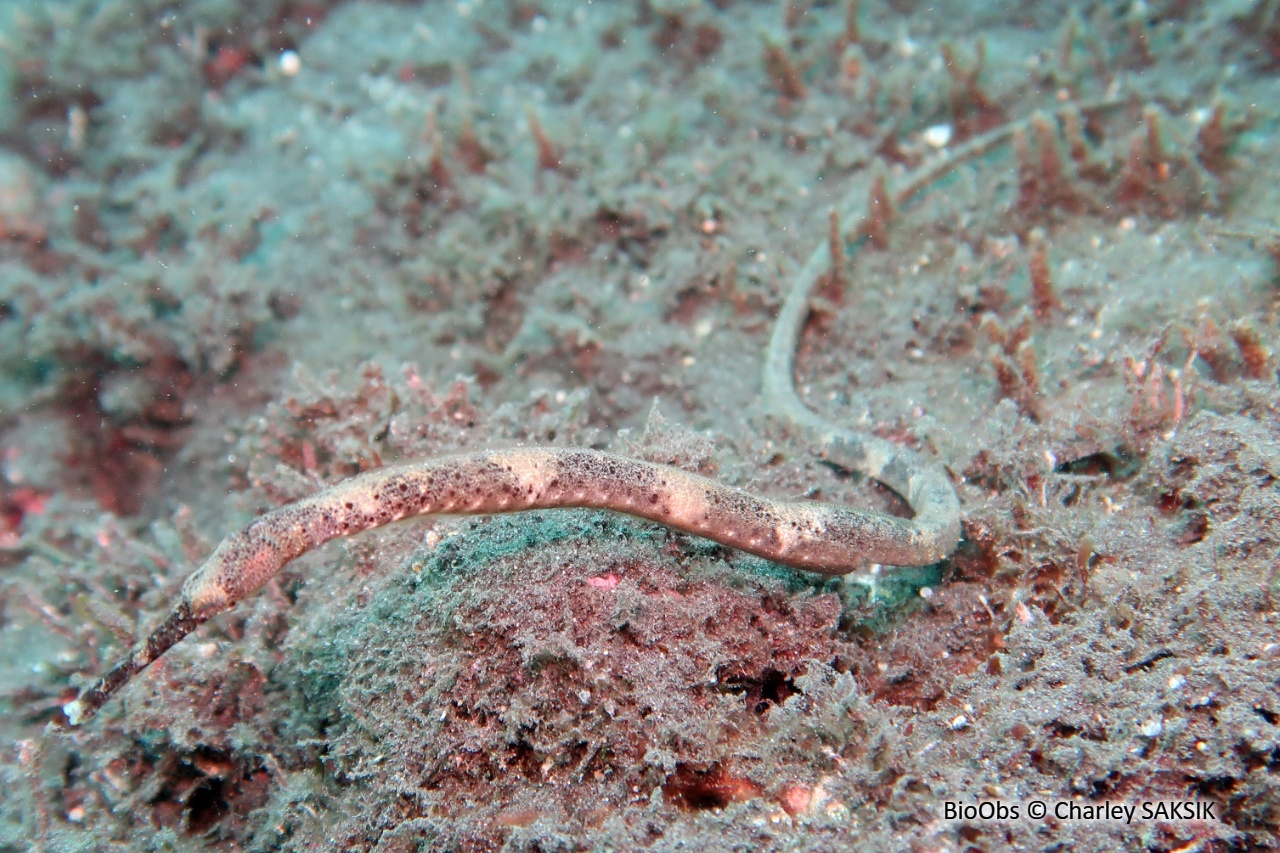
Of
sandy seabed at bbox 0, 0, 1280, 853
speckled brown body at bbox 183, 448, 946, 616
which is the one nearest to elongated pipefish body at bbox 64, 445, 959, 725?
speckled brown body at bbox 183, 448, 946, 616

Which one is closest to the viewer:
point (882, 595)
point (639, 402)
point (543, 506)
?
point (543, 506)

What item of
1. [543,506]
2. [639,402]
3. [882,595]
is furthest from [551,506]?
[639,402]

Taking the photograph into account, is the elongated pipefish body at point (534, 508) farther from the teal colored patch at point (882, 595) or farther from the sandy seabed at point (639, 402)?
the teal colored patch at point (882, 595)

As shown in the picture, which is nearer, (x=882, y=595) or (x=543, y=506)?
(x=543, y=506)

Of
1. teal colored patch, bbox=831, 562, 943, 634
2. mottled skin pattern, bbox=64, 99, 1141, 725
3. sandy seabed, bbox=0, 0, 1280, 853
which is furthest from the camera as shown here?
teal colored patch, bbox=831, 562, 943, 634

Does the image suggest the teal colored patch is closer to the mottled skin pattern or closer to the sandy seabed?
the sandy seabed

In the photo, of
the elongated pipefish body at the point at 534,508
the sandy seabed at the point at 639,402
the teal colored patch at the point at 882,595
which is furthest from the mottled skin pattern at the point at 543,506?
the teal colored patch at the point at 882,595

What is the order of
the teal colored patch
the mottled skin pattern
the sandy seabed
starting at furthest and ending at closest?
the teal colored patch → the sandy seabed → the mottled skin pattern

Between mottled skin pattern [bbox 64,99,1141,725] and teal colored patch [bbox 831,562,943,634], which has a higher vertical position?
mottled skin pattern [bbox 64,99,1141,725]

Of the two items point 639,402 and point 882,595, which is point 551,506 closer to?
point 882,595

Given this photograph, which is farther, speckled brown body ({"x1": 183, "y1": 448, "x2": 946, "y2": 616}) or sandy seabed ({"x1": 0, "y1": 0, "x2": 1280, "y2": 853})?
sandy seabed ({"x1": 0, "y1": 0, "x2": 1280, "y2": 853})
